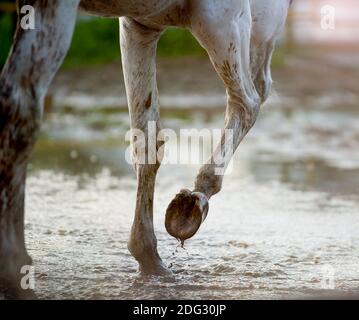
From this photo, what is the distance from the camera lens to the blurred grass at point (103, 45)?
681 inches

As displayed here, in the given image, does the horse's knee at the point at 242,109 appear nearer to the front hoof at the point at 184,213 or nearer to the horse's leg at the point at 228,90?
the horse's leg at the point at 228,90

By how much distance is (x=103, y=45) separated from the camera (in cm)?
1786

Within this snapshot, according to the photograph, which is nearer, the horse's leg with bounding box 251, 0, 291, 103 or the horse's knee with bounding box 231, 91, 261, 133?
the horse's knee with bounding box 231, 91, 261, 133

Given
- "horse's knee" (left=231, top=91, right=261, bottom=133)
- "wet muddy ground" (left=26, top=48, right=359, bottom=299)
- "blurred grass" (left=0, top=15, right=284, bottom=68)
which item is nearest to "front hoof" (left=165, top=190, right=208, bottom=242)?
"wet muddy ground" (left=26, top=48, right=359, bottom=299)

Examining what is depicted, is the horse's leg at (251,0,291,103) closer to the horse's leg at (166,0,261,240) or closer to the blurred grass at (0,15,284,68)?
the horse's leg at (166,0,261,240)

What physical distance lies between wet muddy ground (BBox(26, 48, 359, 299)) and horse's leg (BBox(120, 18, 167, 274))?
132 mm

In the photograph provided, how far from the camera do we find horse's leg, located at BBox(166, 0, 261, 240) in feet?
15.0

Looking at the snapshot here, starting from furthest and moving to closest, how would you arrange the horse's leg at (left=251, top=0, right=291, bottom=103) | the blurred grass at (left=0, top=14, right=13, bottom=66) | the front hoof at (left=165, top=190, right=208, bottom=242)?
the blurred grass at (left=0, top=14, right=13, bottom=66) < the horse's leg at (left=251, top=0, right=291, bottom=103) < the front hoof at (left=165, top=190, right=208, bottom=242)

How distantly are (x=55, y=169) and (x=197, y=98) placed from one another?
19.8 ft

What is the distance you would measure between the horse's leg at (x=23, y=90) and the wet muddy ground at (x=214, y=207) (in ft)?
2.15

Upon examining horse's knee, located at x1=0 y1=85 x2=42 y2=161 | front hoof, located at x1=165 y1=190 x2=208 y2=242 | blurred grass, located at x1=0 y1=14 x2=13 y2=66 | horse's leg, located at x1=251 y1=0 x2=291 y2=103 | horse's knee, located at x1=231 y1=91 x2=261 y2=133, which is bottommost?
front hoof, located at x1=165 y1=190 x2=208 y2=242

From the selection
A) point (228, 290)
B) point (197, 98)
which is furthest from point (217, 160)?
point (197, 98)

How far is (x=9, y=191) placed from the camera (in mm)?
3977
